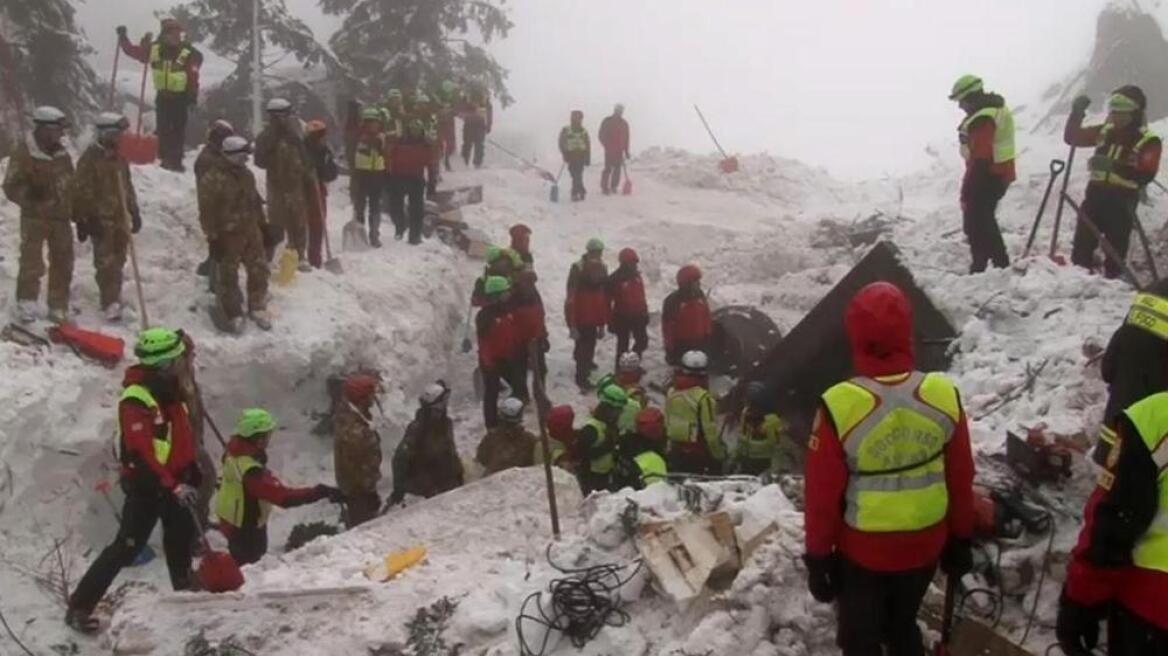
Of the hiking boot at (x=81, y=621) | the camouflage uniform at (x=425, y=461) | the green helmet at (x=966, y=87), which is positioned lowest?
the hiking boot at (x=81, y=621)

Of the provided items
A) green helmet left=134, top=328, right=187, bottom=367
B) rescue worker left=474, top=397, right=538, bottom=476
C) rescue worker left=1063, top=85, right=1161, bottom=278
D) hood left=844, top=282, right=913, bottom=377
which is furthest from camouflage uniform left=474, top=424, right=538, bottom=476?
hood left=844, top=282, right=913, bottom=377

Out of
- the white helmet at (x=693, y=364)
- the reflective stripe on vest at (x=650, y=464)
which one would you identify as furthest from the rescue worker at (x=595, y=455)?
the white helmet at (x=693, y=364)

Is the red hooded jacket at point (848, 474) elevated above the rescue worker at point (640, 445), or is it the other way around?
the red hooded jacket at point (848, 474)

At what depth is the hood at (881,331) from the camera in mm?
3664

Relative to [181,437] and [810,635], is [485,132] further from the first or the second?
[810,635]

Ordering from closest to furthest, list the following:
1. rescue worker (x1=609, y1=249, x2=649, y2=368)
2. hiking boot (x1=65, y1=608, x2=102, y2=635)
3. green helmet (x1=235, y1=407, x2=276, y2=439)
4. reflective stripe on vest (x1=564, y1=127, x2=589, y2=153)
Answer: hiking boot (x1=65, y1=608, x2=102, y2=635) → green helmet (x1=235, y1=407, x2=276, y2=439) → rescue worker (x1=609, y1=249, x2=649, y2=368) → reflective stripe on vest (x1=564, y1=127, x2=589, y2=153)

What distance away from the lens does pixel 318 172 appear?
11.4 m

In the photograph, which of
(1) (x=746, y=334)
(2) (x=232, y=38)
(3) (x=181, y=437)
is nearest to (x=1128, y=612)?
(3) (x=181, y=437)

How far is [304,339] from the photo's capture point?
34.2 feet

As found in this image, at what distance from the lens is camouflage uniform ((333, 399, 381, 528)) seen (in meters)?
8.34

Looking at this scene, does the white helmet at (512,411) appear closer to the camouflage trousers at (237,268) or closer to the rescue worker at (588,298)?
the camouflage trousers at (237,268)

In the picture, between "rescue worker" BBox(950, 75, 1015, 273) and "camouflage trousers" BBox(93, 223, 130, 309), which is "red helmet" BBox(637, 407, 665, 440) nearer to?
"rescue worker" BBox(950, 75, 1015, 273)

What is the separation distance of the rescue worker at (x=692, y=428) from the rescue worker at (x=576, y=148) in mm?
10541

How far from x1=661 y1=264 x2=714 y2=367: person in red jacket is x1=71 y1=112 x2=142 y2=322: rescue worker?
5.97 meters
